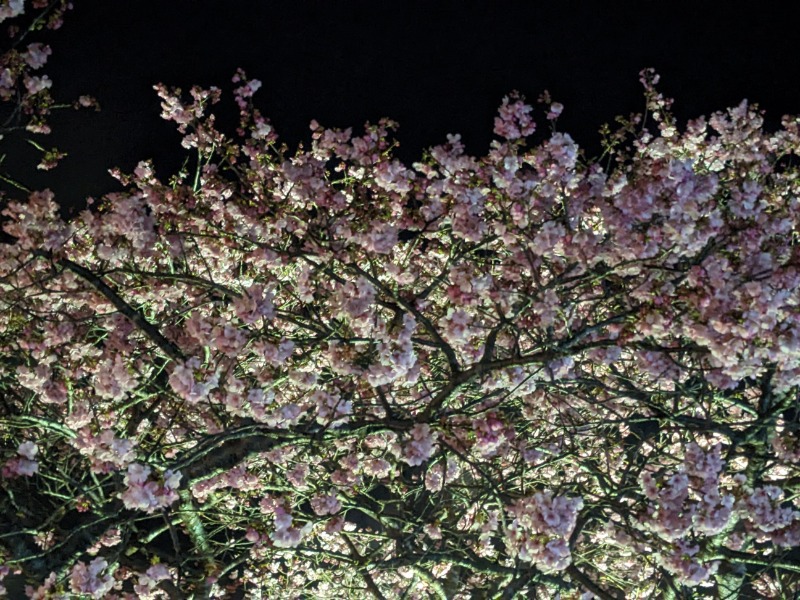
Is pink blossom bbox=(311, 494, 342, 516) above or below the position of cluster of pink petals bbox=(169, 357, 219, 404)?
below

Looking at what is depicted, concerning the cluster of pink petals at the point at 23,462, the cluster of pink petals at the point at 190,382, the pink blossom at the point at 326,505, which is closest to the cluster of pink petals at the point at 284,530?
the pink blossom at the point at 326,505

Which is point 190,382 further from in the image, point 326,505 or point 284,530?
point 326,505

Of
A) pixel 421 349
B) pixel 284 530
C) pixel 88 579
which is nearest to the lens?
pixel 88 579

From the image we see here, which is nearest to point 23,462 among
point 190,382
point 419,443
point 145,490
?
point 145,490

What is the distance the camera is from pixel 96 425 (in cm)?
549

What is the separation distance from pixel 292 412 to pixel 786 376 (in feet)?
11.2

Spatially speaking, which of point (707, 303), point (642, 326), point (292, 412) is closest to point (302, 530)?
point (292, 412)

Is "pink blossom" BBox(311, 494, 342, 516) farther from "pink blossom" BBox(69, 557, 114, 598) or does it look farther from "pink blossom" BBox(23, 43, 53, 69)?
"pink blossom" BBox(23, 43, 53, 69)

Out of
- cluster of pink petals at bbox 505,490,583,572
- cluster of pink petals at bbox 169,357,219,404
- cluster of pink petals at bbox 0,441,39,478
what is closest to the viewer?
cluster of pink petals at bbox 505,490,583,572

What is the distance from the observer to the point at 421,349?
6.99 meters

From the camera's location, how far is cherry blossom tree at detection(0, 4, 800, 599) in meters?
5.14

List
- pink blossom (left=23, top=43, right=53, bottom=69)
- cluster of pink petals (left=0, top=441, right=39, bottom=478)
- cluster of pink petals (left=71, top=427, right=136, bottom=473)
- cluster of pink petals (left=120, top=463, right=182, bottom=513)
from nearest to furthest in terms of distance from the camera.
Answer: cluster of pink petals (left=120, top=463, right=182, bottom=513)
cluster of pink petals (left=0, top=441, right=39, bottom=478)
cluster of pink petals (left=71, top=427, right=136, bottom=473)
pink blossom (left=23, top=43, right=53, bottom=69)

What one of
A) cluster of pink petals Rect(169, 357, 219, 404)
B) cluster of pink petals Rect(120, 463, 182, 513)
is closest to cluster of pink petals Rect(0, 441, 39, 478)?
cluster of pink petals Rect(120, 463, 182, 513)

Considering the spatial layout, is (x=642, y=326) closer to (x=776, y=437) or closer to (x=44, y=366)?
(x=776, y=437)
